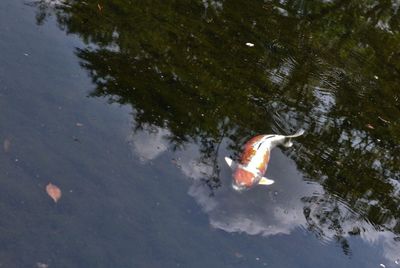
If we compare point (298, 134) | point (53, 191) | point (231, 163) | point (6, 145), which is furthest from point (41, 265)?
point (298, 134)

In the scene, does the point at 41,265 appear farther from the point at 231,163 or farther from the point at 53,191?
the point at 231,163

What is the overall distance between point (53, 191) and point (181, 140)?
1.55 meters

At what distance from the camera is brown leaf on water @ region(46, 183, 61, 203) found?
4.18 meters

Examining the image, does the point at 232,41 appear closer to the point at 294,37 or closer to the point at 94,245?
the point at 294,37

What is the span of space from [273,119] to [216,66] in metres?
1.12

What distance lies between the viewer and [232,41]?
7.07 m

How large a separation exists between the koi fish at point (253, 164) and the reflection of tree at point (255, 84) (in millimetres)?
215

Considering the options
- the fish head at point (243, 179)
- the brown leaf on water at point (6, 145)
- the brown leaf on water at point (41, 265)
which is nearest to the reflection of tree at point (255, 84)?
the fish head at point (243, 179)

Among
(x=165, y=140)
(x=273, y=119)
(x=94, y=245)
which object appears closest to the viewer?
(x=94, y=245)

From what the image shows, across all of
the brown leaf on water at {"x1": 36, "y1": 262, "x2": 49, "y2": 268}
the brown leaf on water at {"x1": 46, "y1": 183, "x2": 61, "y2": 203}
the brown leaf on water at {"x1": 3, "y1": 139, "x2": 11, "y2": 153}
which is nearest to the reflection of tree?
the brown leaf on water at {"x1": 3, "y1": 139, "x2": 11, "y2": 153}

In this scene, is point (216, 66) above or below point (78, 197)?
above

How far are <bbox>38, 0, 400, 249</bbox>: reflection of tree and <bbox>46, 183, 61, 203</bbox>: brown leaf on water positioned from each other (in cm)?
135

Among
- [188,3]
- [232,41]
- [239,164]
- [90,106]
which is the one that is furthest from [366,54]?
[90,106]

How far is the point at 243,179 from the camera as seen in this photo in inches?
191
